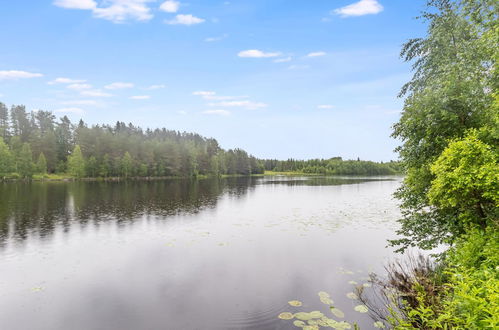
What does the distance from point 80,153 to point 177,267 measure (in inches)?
4474

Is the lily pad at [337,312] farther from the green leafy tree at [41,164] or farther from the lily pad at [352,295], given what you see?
the green leafy tree at [41,164]

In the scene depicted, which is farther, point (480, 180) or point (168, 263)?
point (168, 263)

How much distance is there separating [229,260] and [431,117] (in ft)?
56.3

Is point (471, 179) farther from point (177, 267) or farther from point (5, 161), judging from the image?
point (5, 161)

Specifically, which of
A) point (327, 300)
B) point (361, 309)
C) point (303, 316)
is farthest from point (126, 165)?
point (361, 309)

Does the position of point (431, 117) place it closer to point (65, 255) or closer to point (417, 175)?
point (417, 175)

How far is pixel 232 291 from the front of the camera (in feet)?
55.5

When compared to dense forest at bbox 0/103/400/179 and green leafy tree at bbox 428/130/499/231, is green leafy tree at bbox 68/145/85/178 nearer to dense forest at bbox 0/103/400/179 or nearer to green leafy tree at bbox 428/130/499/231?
dense forest at bbox 0/103/400/179

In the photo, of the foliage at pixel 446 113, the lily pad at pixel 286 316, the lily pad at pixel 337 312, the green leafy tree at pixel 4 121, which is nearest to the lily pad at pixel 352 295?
the lily pad at pixel 337 312

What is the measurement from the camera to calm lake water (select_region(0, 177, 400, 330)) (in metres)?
14.3

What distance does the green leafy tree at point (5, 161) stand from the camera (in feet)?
333

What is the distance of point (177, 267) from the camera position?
20984mm

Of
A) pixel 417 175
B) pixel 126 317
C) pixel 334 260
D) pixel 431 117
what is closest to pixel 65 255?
pixel 126 317

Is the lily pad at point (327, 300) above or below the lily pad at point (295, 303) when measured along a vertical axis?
above
